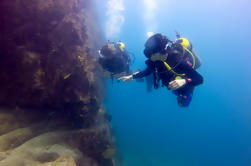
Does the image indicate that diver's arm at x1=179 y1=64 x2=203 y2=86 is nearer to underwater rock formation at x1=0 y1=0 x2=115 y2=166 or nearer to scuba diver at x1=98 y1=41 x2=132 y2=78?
scuba diver at x1=98 y1=41 x2=132 y2=78

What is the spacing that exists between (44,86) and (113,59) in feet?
9.02

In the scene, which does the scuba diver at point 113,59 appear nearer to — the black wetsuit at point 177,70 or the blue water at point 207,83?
the black wetsuit at point 177,70

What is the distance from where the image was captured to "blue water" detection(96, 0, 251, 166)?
196ft

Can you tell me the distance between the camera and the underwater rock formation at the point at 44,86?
479 cm

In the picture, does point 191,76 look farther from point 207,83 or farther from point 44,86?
point 207,83

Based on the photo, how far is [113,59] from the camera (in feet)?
22.4

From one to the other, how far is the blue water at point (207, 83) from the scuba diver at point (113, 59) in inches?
1774

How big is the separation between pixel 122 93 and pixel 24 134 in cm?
5278

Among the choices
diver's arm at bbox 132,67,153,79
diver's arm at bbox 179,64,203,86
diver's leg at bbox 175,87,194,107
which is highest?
diver's arm at bbox 132,67,153,79

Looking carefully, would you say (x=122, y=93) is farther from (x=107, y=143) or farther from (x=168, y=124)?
(x=107, y=143)

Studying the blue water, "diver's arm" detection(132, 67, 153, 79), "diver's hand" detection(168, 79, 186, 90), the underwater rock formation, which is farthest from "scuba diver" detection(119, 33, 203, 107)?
the blue water

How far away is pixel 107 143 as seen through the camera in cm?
793

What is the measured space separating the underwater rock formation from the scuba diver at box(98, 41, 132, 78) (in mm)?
888

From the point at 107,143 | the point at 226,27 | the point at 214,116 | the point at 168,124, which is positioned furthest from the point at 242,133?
the point at 107,143
